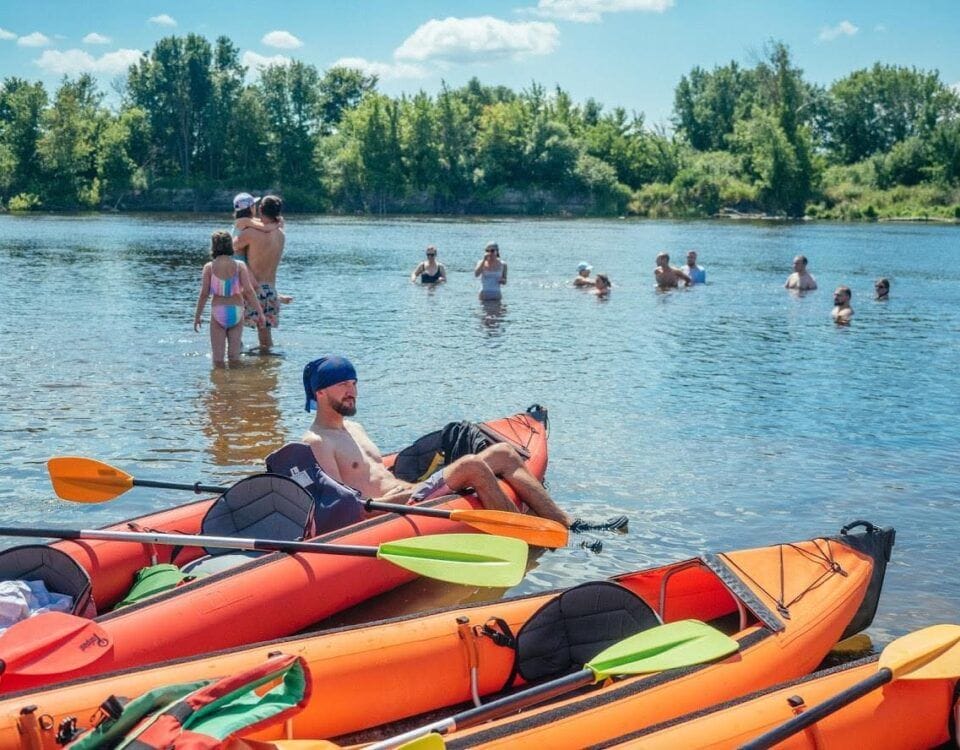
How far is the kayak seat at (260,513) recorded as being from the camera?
5648mm

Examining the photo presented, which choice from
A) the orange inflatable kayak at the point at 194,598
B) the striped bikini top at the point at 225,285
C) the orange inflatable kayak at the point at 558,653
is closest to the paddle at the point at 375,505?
the orange inflatable kayak at the point at 194,598

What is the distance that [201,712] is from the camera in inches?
119

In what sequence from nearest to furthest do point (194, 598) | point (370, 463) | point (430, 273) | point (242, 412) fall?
point (194, 598) < point (370, 463) < point (242, 412) < point (430, 273)

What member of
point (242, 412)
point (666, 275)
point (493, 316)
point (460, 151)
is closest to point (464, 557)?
point (242, 412)

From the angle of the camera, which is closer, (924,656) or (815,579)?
(924,656)

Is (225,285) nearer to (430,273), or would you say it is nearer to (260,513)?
(260,513)

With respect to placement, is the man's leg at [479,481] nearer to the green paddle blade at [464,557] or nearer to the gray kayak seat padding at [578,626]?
the green paddle blade at [464,557]

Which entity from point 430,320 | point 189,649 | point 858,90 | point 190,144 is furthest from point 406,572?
point 858,90

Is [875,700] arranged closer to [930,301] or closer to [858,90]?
[930,301]

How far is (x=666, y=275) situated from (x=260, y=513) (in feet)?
53.1

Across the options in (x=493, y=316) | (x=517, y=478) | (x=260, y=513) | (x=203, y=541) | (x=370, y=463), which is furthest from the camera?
(x=493, y=316)

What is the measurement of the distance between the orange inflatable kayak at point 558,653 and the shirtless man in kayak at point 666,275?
15.9 metres

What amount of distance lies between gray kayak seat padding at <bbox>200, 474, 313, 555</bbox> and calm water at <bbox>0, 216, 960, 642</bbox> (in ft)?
4.93

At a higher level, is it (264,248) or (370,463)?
(264,248)
